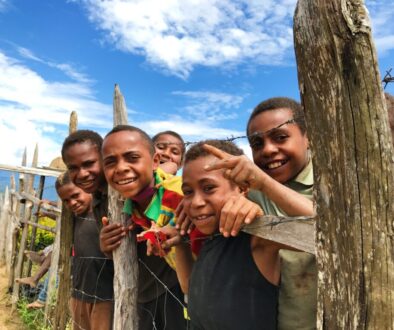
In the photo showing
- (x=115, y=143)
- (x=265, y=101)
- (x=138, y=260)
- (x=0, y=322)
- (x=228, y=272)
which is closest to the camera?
(x=228, y=272)

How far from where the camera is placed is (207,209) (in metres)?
1.67

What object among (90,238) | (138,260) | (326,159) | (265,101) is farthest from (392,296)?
(90,238)

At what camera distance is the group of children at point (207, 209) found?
56.6 inches

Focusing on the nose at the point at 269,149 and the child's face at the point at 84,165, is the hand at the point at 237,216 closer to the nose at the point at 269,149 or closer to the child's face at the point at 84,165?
the nose at the point at 269,149

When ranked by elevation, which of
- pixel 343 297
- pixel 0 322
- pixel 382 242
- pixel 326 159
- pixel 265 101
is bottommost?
pixel 0 322

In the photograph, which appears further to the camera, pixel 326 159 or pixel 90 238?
pixel 90 238

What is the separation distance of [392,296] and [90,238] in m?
3.12

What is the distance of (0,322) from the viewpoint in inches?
304

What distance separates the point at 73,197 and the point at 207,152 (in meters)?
2.53

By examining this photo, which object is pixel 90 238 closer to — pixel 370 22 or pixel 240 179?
pixel 240 179

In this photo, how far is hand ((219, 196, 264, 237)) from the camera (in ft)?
4.57

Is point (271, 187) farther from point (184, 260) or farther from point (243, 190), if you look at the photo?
point (184, 260)

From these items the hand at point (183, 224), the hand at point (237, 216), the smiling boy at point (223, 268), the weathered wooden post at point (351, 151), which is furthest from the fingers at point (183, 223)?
the weathered wooden post at point (351, 151)

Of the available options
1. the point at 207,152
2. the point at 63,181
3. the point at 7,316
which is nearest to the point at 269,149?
the point at 207,152
